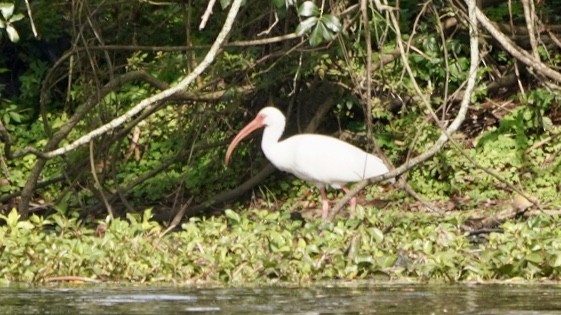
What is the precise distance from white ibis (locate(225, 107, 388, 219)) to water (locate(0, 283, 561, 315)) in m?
4.57

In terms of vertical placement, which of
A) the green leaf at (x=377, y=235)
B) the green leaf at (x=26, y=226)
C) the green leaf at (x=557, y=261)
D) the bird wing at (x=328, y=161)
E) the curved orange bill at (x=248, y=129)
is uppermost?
the curved orange bill at (x=248, y=129)

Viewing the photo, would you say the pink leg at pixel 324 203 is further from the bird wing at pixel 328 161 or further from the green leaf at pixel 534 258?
the green leaf at pixel 534 258

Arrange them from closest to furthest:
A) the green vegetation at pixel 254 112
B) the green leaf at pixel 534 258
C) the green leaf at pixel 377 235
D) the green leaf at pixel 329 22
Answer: the green leaf at pixel 329 22 → the green leaf at pixel 534 258 → the green leaf at pixel 377 235 → the green vegetation at pixel 254 112

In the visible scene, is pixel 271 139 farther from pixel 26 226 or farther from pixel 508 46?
pixel 26 226

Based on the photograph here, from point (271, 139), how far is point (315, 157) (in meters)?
0.77

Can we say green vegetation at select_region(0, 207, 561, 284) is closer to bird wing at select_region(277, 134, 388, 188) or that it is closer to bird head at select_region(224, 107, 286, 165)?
bird wing at select_region(277, 134, 388, 188)

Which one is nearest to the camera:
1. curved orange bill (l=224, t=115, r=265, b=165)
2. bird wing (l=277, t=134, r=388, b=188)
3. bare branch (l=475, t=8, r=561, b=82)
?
bare branch (l=475, t=8, r=561, b=82)

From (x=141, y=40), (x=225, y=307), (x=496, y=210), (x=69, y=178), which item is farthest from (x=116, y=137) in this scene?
(x=225, y=307)

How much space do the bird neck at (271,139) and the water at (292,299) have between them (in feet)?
17.1

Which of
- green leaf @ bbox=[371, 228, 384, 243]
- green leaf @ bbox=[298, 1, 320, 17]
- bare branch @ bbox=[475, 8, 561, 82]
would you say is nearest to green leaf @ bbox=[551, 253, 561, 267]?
green leaf @ bbox=[371, 228, 384, 243]

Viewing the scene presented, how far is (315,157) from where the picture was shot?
13641 mm

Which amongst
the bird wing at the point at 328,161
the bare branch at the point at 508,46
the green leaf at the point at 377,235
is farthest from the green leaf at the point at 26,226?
the bird wing at the point at 328,161

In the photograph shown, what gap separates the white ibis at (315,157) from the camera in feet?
44.7

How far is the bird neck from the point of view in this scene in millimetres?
14219
